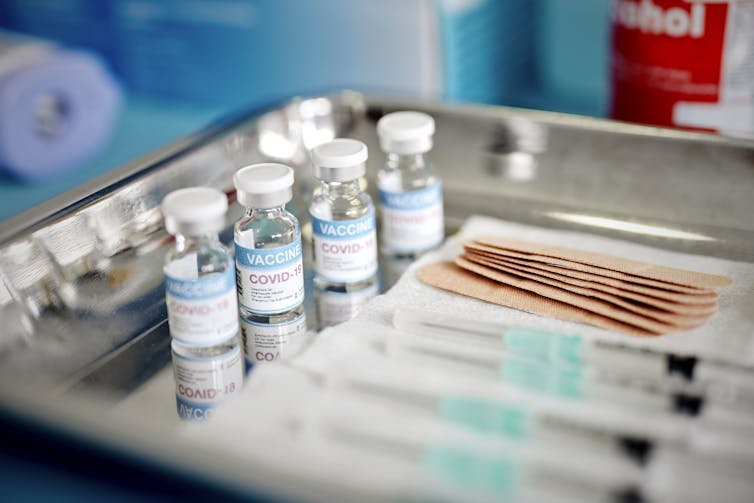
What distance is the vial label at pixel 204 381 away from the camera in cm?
52

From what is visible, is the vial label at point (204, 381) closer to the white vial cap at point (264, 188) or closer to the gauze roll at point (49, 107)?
the white vial cap at point (264, 188)

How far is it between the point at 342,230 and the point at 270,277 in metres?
0.06

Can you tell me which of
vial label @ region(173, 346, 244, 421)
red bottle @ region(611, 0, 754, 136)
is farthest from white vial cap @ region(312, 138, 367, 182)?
red bottle @ region(611, 0, 754, 136)

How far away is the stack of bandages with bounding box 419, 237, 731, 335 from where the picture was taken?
1.81 feet

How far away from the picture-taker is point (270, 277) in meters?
0.56

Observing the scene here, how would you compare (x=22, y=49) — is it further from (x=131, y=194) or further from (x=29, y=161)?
(x=131, y=194)

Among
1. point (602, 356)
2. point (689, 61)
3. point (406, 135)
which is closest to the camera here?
point (602, 356)

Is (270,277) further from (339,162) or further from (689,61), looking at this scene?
(689,61)

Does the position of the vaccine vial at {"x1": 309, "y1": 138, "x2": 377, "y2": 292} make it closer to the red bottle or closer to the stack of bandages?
the stack of bandages

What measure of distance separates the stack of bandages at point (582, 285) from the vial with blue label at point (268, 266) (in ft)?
0.30

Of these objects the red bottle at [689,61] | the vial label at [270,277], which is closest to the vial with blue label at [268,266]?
the vial label at [270,277]

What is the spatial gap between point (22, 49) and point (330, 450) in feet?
2.06

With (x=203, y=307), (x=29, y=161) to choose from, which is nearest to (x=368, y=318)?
(x=203, y=307)

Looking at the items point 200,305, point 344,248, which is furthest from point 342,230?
point 200,305
